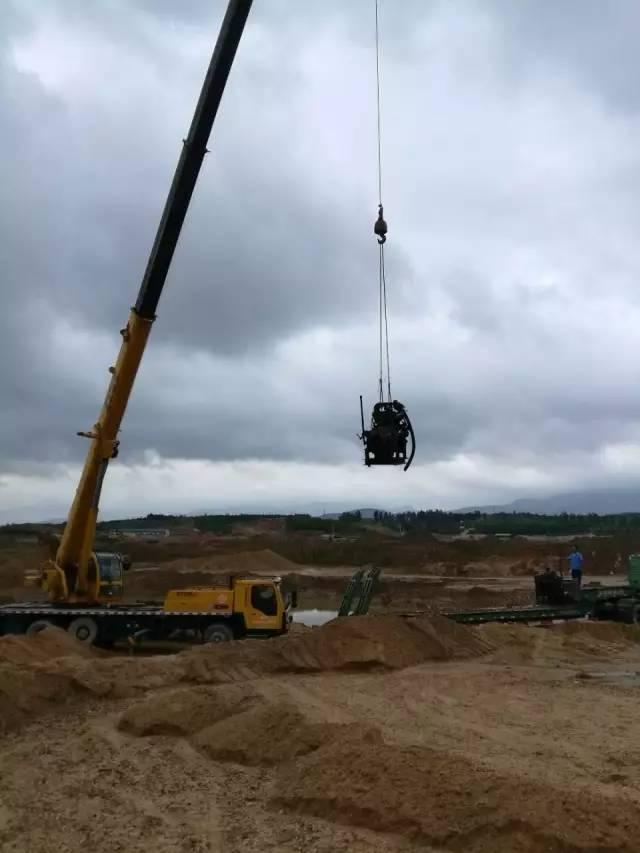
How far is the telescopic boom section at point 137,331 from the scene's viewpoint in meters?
16.6

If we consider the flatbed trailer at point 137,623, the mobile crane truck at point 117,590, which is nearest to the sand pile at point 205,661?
the flatbed trailer at point 137,623

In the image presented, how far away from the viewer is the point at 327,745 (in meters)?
9.70

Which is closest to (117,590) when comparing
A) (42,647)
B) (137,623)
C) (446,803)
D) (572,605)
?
(137,623)

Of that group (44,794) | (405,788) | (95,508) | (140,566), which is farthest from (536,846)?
(140,566)

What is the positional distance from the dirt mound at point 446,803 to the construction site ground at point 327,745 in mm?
16

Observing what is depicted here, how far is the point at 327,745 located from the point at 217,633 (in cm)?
1124

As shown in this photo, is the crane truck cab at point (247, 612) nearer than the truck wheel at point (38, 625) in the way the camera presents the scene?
Yes

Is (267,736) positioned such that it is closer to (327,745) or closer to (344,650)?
(327,745)

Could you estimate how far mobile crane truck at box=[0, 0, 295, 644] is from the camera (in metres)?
18.8

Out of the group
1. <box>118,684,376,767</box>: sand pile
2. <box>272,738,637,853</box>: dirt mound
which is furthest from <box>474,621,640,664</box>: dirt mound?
<box>272,738,637,853</box>: dirt mound

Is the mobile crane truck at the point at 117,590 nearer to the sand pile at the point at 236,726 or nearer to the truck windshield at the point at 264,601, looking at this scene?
the truck windshield at the point at 264,601

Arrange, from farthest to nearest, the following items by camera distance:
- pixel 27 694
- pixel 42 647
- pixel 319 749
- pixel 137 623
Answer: pixel 137 623, pixel 42 647, pixel 27 694, pixel 319 749

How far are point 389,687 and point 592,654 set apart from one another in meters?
7.41

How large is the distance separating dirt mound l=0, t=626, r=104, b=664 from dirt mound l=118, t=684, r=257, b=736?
5683mm
